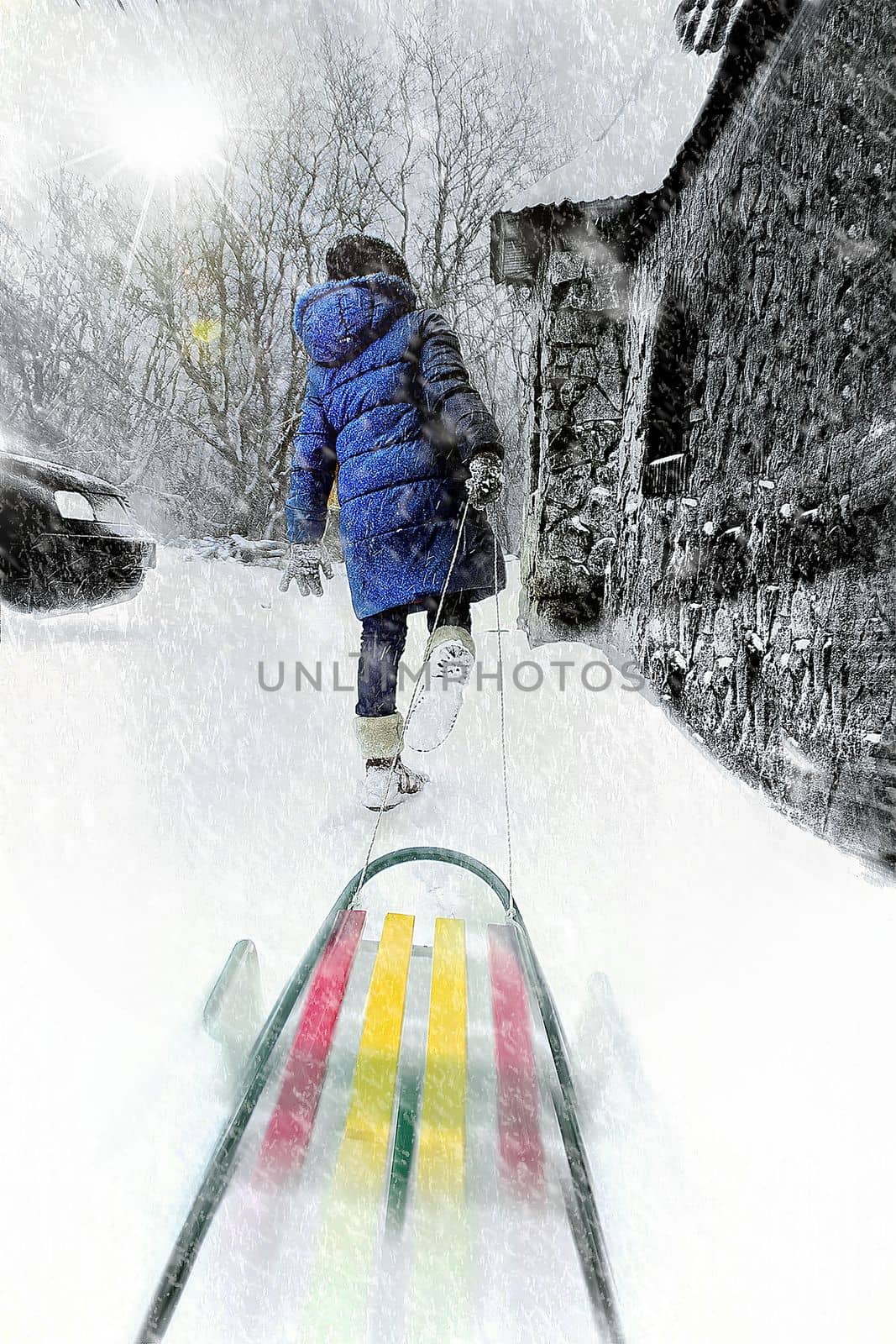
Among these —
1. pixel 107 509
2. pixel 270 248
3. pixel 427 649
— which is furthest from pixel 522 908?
pixel 107 509

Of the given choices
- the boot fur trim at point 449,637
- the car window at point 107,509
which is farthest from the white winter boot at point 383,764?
the car window at point 107,509

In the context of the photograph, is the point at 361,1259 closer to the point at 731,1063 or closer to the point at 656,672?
the point at 731,1063

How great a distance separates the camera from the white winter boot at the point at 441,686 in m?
1.17

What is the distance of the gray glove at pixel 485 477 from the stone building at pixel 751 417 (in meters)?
0.31

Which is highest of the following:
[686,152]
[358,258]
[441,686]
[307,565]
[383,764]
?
[686,152]

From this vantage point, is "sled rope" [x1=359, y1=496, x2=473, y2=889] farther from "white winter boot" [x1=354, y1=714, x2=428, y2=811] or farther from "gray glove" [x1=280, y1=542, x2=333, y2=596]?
"gray glove" [x1=280, y1=542, x2=333, y2=596]

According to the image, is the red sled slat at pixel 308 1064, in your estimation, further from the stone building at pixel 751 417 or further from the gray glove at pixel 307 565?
the stone building at pixel 751 417

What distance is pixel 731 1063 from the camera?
739mm

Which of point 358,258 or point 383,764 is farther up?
point 358,258

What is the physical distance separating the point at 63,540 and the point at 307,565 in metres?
0.97

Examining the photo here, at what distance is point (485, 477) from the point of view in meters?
1.07

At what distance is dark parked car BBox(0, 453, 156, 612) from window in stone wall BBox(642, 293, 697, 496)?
136 centimetres

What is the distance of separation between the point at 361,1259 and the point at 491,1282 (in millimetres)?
122

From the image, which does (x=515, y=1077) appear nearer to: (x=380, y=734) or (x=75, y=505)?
(x=380, y=734)
